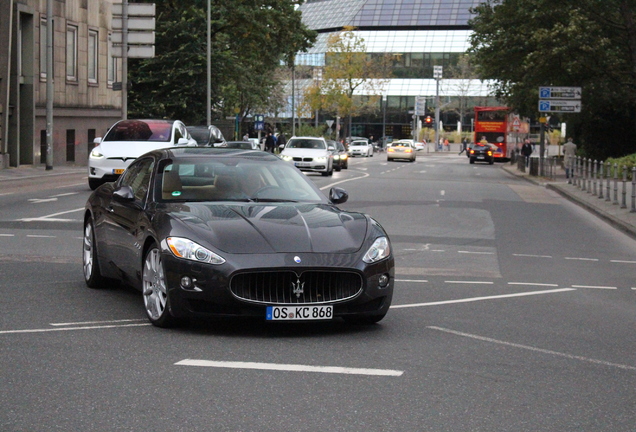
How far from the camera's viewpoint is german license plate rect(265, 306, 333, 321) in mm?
7766

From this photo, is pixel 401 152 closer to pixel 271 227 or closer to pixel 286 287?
pixel 271 227

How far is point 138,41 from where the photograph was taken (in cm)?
4059

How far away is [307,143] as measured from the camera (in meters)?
43.8

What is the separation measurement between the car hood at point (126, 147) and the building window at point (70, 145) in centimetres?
2009

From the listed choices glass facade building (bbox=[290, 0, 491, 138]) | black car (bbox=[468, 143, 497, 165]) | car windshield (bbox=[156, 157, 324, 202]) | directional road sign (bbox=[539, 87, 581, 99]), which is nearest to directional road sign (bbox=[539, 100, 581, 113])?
directional road sign (bbox=[539, 87, 581, 99])

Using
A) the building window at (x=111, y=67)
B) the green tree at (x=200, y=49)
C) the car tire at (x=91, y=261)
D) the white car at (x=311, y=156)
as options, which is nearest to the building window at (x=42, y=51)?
the building window at (x=111, y=67)

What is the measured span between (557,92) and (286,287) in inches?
1509

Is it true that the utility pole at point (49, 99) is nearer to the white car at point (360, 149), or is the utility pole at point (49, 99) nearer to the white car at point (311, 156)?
the white car at point (311, 156)

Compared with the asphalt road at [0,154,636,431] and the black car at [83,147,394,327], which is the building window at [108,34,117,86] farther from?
the black car at [83,147,394,327]

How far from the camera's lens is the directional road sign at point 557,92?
4408 cm

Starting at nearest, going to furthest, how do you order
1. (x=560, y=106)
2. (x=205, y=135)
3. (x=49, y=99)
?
(x=205, y=135) < (x=49, y=99) < (x=560, y=106)

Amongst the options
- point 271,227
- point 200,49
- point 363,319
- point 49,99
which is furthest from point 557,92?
point 271,227

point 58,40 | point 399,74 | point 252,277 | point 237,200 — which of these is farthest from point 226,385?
point 399,74

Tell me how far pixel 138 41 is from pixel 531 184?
15980mm
